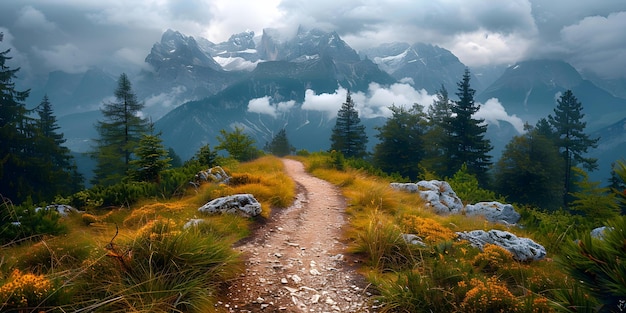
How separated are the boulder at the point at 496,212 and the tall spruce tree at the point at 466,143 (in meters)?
23.3

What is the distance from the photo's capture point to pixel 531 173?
2780 cm

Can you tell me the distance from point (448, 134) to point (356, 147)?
13095mm

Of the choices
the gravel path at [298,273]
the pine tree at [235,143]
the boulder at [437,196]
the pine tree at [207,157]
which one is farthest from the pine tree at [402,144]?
the gravel path at [298,273]

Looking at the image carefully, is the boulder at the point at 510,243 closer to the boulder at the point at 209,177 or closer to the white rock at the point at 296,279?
the white rock at the point at 296,279

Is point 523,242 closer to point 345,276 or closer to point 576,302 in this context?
point 345,276

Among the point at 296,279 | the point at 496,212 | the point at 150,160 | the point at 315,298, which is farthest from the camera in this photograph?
the point at 150,160

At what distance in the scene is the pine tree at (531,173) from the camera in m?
28.1

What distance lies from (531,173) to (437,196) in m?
21.6

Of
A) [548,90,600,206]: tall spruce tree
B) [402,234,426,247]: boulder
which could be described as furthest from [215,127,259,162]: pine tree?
[548,90,600,206]: tall spruce tree

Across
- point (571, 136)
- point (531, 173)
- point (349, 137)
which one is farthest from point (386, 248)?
point (571, 136)

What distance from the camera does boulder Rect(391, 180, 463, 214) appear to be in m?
11.1

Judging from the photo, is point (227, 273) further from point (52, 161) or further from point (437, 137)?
point (52, 161)

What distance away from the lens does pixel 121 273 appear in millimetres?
4035

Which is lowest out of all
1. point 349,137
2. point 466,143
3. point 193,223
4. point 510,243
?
point 510,243
